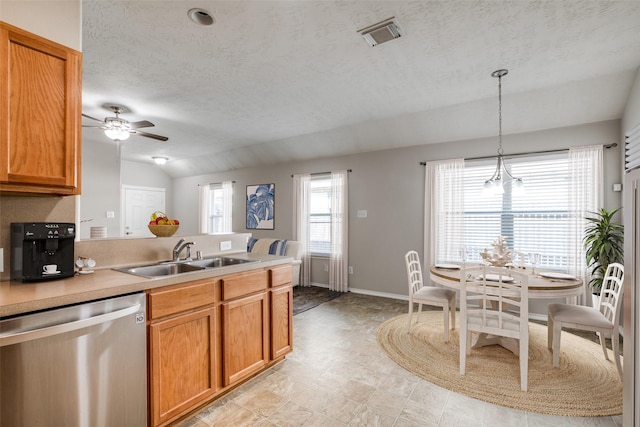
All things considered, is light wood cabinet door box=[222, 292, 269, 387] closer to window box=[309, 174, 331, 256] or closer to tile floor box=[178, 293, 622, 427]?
tile floor box=[178, 293, 622, 427]

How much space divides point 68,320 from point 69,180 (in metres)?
0.84

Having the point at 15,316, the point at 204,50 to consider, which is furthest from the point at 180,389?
the point at 204,50

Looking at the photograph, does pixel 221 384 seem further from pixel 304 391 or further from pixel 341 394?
pixel 341 394

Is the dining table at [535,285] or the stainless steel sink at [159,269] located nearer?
the stainless steel sink at [159,269]

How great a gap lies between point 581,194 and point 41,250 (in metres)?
5.32

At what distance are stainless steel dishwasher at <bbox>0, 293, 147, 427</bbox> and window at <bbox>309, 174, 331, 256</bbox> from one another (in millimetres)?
4301

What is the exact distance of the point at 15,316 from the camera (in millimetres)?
1254

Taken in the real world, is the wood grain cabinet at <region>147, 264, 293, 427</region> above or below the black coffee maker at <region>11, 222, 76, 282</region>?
below

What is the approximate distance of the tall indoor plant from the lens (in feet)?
10.6

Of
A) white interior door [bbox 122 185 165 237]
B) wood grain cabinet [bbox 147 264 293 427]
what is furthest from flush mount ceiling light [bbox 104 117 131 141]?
white interior door [bbox 122 185 165 237]

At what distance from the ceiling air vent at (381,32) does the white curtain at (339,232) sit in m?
3.09

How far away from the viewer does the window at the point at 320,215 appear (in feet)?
19.0

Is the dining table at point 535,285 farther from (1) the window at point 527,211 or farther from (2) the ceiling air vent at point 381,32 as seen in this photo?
(2) the ceiling air vent at point 381,32

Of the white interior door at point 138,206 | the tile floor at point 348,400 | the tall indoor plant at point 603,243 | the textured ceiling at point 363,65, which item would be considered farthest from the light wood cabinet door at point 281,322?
the white interior door at point 138,206
